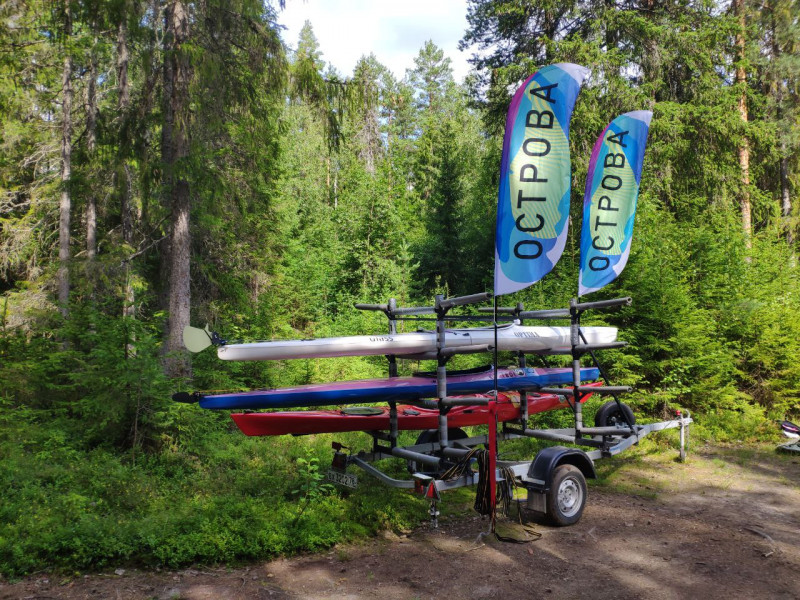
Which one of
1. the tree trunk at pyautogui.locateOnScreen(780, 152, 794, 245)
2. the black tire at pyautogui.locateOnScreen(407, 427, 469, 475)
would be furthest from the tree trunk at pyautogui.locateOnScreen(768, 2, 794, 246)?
the black tire at pyautogui.locateOnScreen(407, 427, 469, 475)

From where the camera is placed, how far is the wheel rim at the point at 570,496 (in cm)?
594

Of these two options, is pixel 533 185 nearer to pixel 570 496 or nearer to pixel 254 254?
pixel 570 496

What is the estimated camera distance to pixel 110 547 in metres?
4.86

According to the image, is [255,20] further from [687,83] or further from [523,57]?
[687,83]

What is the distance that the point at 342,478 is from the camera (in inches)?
235

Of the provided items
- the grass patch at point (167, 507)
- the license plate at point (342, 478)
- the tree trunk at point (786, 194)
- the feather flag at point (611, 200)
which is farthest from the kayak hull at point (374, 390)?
the tree trunk at point (786, 194)

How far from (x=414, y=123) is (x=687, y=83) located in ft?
103

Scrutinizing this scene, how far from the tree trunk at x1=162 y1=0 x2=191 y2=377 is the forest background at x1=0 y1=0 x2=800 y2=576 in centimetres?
4

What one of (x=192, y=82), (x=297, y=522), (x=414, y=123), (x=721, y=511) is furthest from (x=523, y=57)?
(x=414, y=123)

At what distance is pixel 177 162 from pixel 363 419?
19.5 feet

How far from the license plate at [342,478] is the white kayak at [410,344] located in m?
1.30

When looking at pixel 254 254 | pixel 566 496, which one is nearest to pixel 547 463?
pixel 566 496

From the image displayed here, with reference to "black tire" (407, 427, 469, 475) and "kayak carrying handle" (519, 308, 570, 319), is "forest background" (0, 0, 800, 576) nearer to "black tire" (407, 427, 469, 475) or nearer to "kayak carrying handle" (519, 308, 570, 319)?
"black tire" (407, 427, 469, 475)

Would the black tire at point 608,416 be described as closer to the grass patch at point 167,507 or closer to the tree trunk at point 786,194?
the grass patch at point 167,507
